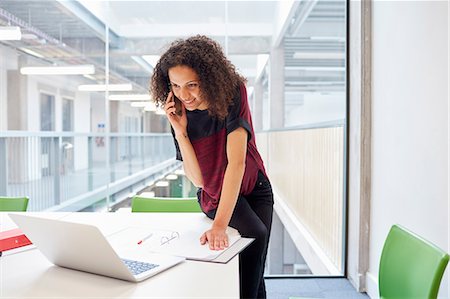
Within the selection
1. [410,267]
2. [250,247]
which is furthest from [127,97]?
[410,267]

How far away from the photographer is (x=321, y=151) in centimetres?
351

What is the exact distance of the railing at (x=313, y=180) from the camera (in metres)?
3.22

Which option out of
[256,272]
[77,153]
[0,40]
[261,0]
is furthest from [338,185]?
[0,40]

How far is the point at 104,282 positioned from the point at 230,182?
0.55 metres

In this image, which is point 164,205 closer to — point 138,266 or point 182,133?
point 182,133

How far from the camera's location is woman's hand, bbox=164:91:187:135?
4.93 ft

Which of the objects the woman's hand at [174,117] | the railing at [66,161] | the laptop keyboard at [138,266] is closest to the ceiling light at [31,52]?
the railing at [66,161]

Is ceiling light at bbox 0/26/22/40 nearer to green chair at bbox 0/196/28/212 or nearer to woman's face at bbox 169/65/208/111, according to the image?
green chair at bbox 0/196/28/212

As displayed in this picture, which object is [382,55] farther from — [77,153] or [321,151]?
[77,153]

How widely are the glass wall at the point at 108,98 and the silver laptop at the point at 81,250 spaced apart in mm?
2103

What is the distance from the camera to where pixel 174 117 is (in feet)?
4.99

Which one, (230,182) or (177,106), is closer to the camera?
(230,182)

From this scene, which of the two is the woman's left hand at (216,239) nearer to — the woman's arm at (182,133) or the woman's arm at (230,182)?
the woman's arm at (230,182)

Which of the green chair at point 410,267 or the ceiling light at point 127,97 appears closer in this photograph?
the green chair at point 410,267
